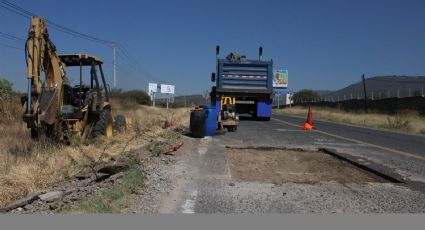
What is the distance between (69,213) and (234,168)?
5.39 meters

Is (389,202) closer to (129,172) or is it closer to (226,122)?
(129,172)

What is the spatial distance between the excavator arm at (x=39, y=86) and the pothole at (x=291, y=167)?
4.55 meters

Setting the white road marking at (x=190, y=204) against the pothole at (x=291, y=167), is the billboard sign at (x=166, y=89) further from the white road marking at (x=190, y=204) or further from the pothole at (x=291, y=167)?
the white road marking at (x=190, y=204)

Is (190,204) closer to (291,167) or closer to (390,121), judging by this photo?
(291,167)

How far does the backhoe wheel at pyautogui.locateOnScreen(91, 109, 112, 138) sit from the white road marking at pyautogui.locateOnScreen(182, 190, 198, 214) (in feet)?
27.3

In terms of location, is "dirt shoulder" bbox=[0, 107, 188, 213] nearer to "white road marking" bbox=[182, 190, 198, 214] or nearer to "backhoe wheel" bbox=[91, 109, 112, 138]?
"white road marking" bbox=[182, 190, 198, 214]

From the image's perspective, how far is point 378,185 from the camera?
9.59 m

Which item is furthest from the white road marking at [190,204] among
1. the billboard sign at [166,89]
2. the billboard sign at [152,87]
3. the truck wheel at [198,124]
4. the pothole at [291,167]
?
the billboard sign at [166,89]

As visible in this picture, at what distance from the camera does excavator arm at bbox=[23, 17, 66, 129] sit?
13.5m

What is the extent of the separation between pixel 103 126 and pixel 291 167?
6.71 meters

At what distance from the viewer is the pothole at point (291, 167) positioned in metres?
10.3

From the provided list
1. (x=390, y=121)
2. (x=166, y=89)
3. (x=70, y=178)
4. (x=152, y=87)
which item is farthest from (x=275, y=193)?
(x=166, y=89)

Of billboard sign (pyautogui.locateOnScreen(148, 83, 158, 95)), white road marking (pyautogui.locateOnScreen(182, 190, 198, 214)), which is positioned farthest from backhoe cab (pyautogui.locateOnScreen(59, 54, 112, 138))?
billboard sign (pyautogui.locateOnScreen(148, 83, 158, 95))

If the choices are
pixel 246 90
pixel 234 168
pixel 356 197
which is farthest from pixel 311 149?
pixel 246 90
